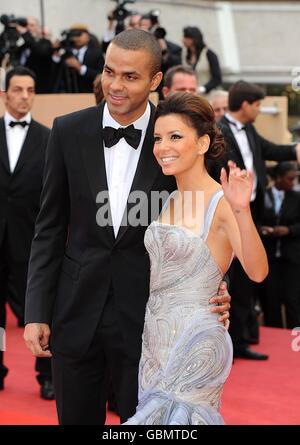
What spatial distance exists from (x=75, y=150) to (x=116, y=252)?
366 millimetres

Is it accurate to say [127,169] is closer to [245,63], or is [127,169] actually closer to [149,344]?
[149,344]

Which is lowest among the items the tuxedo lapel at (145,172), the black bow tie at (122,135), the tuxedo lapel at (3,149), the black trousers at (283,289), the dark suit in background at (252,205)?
the black trousers at (283,289)

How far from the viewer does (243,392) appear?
211 inches

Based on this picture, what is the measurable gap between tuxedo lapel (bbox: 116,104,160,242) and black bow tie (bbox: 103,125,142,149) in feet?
0.13

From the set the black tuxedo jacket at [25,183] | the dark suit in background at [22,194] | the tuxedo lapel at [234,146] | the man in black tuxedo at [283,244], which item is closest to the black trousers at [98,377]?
the dark suit in background at [22,194]

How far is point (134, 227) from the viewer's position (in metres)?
3.03

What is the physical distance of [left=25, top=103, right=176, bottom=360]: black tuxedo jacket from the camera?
3049mm

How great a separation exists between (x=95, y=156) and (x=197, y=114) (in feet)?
1.23

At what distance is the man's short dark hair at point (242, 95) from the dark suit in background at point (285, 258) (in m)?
1.65

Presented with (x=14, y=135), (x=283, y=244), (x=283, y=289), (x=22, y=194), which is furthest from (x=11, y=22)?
(x=283, y=289)

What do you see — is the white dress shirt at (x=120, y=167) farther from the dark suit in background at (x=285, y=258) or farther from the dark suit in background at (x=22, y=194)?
the dark suit in background at (x=285, y=258)

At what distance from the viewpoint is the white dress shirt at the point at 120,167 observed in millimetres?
3053

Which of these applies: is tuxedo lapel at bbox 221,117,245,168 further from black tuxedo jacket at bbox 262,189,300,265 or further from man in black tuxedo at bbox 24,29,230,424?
man in black tuxedo at bbox 24,29,230,424

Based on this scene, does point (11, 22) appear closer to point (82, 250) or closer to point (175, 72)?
point (175, 72)
